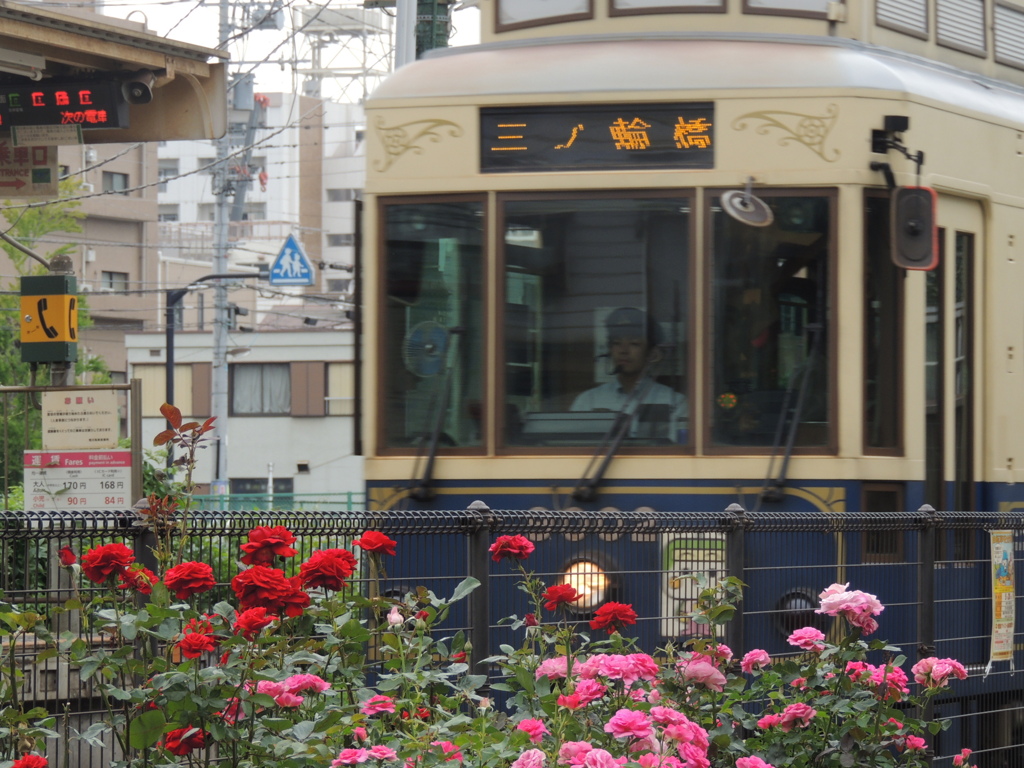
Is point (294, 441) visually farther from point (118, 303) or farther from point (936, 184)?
point (936, 184)

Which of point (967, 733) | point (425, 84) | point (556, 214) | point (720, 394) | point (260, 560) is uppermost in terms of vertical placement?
point (425, 84)

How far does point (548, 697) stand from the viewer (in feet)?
14.6

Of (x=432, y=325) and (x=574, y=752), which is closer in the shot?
(x=574, y=752)

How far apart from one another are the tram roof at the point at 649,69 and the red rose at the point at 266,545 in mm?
3560

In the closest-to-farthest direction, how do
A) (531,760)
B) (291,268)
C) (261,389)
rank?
(531,760) → (291,268) → (261,389)

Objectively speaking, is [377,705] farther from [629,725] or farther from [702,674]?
[702,674]

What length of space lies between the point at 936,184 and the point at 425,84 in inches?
94.9

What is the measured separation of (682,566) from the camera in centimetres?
618

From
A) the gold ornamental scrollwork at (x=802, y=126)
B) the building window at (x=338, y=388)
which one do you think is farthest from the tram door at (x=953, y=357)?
the building window at (x=338, y=388)

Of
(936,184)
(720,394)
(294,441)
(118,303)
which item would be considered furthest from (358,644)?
(118,303)

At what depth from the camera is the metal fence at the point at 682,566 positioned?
504cm

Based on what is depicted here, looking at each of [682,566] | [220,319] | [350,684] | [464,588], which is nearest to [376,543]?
[464,588]

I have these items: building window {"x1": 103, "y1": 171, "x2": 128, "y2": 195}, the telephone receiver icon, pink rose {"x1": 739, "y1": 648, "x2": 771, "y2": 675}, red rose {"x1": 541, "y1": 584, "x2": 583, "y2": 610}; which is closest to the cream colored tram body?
pink rose {"x1": 739, "y1": 648, "x2": 771, "y2": 675}

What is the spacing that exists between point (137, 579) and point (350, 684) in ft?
2.16
